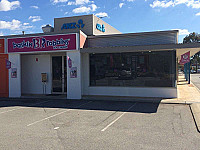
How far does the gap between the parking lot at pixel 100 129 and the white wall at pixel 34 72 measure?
18.9 ft

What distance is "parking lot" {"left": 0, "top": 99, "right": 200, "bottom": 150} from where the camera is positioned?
5160 millimetres

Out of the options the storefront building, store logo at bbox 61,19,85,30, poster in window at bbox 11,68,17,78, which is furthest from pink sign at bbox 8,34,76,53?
store logo at bbox 61,19,85,30

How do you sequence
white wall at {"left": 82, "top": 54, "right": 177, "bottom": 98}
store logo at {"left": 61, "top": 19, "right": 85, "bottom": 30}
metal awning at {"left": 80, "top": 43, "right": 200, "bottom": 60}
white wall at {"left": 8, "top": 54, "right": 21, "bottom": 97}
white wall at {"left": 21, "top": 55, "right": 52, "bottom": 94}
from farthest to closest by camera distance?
store logo at {"left": 61, "top": 19, "right": 85, "bottom": 30}
white wall at {"left": 21, "top": 55, "right": 52, "bottom": 94}
white wall at {"left": 8, "top": 54, "right": 21, "bottom": 97}
white wall at {"left": 82, "top": 54, "right": 177, "bottom": 98}
metal awning at {"left": 80, "top": 43, "right": 200, "bottom": 60}

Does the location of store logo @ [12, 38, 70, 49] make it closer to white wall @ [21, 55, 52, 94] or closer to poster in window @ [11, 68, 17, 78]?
poster in window @ [11, 68, 17, 78]

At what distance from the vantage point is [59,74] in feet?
48.6

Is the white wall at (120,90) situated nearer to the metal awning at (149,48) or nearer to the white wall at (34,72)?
the metal awning at (149,48)

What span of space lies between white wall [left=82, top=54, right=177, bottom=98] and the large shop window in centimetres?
26

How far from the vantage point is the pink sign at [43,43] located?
12906 millimetres

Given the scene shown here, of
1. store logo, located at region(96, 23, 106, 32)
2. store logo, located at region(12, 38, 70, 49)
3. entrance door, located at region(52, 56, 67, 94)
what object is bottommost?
entrance door, located at region(52, 56, 67, 94)

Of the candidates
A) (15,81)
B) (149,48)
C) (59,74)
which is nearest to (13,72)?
(15,81)

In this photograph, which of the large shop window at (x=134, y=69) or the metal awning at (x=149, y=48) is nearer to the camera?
the metal awning at (x=149, y=48)

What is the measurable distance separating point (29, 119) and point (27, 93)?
8177 mm

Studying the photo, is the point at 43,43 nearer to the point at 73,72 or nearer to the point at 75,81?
the point at 73,72

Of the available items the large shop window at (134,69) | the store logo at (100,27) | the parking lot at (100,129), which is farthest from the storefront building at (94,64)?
the store logo at (100,27)
